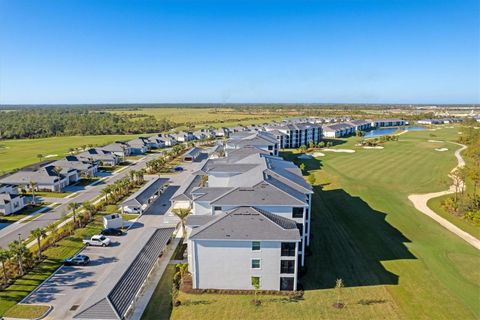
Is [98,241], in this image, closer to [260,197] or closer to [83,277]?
[83,277]

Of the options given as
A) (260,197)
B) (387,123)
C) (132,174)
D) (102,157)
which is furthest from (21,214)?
(387,123)

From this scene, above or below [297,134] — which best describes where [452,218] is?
below

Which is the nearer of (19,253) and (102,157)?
(19,253)

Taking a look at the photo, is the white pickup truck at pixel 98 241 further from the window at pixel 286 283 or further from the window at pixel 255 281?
the window at pixel 286 283

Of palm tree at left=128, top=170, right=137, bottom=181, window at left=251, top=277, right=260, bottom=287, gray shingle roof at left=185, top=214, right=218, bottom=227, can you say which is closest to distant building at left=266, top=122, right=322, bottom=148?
palm tree at left=128, top=170, right=137, bottom=181

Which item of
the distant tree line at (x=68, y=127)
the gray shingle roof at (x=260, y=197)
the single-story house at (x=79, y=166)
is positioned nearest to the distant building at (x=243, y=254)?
the gray shingle roof at (x=260, y=197)

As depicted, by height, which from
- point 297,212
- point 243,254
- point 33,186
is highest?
point 297,212

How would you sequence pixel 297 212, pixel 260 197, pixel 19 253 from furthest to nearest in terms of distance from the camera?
pixel 260 197
pixel 297 212
pixel 19 253
